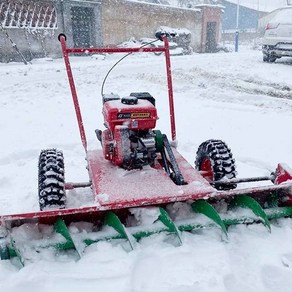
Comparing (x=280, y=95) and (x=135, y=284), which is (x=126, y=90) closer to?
(x=280, y=95)

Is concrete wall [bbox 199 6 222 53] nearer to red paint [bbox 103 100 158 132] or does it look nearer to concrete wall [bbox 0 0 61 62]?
concrete wall [bbox 0 0 61 62]

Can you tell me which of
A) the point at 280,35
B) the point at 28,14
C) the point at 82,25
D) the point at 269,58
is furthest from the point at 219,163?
the point at 82,25

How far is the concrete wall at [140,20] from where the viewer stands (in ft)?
61.9

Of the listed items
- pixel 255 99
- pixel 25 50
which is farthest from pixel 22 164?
pixel 25 50

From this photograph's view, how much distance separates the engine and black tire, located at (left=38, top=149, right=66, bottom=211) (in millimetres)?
471

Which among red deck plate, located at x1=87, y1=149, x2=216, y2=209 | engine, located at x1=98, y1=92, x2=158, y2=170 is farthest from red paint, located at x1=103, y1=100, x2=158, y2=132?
red deck plate, located at x1=87, y1=149, x2=216, y2=209

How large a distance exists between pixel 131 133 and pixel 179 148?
6.58 feet

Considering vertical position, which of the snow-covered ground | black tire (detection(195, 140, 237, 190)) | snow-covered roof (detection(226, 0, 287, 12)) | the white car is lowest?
the snow-covered ground

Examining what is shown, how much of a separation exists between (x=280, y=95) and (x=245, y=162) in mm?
4018

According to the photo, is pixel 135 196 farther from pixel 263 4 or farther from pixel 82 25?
pixel 263 4

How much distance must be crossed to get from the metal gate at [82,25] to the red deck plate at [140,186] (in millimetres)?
16306

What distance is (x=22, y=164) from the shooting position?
14.7ft

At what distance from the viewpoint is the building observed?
→ 15062 mm

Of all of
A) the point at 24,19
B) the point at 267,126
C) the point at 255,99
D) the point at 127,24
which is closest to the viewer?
the point at 267,126
